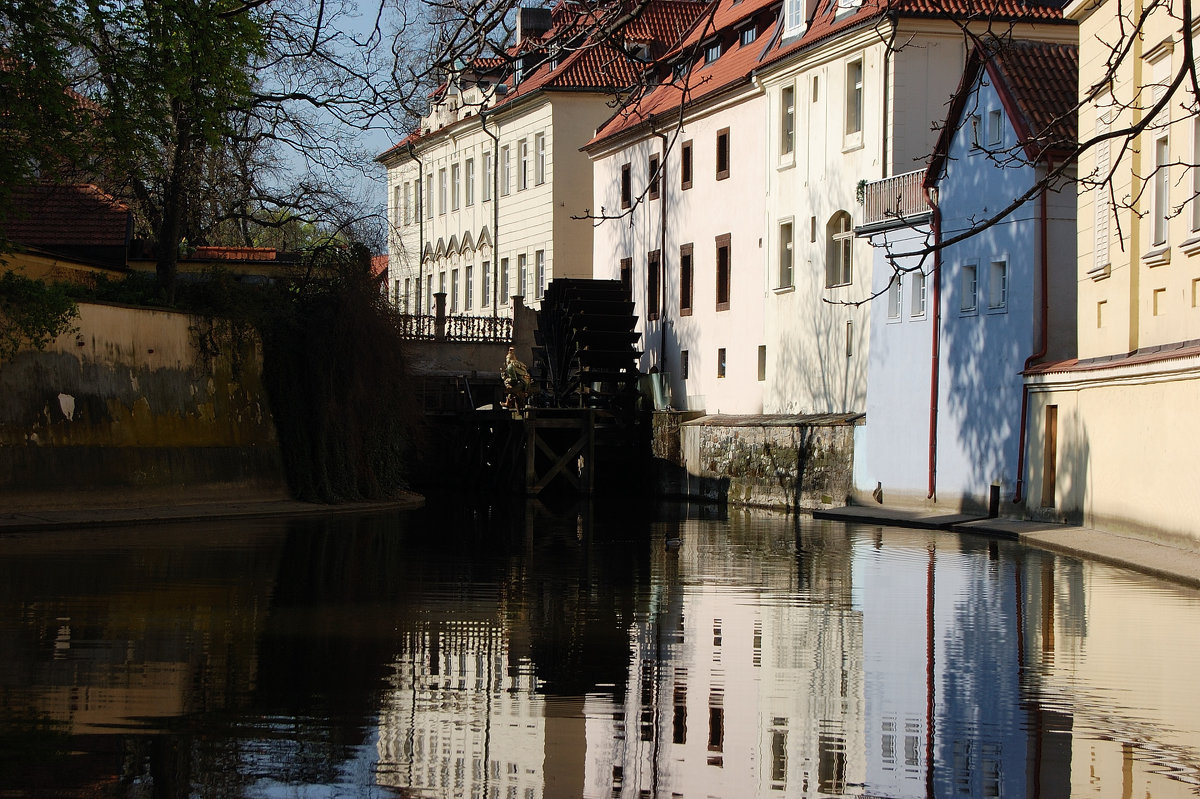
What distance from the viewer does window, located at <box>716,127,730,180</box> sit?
44503 mm

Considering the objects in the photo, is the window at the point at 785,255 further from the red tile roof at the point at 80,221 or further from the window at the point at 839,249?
the red tile roof at the point at 80,221

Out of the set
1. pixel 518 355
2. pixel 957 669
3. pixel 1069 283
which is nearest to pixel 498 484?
pixel 518 355

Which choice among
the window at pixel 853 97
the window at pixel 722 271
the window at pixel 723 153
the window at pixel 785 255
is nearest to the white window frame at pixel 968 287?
the window at pixel 853 97

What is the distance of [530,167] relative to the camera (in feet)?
186

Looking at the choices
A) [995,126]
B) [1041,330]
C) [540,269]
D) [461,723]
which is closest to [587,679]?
[461,723]

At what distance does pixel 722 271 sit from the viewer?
1764 inches

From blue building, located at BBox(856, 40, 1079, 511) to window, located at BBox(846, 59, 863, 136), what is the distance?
9.87 ft

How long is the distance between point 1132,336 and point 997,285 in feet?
18.1

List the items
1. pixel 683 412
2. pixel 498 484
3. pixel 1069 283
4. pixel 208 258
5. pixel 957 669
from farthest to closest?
pixel 498 484, pixel 683 412, pixel 208 258, pixel 1069 283, pixel 957 669

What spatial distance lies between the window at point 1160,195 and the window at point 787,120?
53.8 feet

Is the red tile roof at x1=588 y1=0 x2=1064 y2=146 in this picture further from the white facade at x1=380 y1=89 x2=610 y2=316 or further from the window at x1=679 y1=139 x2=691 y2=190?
the white facade at x1=380 y1=89 x2=610 y2=316

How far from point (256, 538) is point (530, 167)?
1338 inches

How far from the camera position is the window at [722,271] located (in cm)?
4444

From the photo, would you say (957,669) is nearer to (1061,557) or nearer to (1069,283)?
(1061,557)
